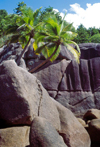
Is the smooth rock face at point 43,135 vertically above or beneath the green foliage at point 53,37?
beneath

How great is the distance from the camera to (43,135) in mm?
3736

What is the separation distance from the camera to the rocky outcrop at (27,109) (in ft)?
13.4

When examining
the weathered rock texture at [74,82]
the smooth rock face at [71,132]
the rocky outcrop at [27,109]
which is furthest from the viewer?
the weathered rock texture at [74,82]

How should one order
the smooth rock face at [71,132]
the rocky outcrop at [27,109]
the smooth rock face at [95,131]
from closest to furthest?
the rocky outcrop at [27,109]
the smooth rock face at [71,132]
the smooth rock face at [95,131]

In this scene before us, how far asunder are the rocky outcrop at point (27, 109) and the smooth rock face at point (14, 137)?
0.02m

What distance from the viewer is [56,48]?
14.6 meters

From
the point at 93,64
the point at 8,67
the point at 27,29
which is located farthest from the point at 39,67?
the point at 8,67

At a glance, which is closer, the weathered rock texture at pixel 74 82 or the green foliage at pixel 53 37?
the green foliage at pixel 53 37

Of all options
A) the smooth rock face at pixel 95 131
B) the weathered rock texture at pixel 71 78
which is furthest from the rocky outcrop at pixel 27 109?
the weathered rock texture at pixel 71 78

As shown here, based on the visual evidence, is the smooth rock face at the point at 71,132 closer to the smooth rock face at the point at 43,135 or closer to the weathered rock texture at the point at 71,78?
the smooth rock face at the point at 43,135

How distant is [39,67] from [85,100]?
501cm

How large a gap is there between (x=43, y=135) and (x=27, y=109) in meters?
0.74

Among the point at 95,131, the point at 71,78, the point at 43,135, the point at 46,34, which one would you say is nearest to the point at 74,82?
the point at 71,78

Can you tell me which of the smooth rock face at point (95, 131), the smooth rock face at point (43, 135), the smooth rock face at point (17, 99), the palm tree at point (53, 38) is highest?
the palm tree at point (53, 38)
